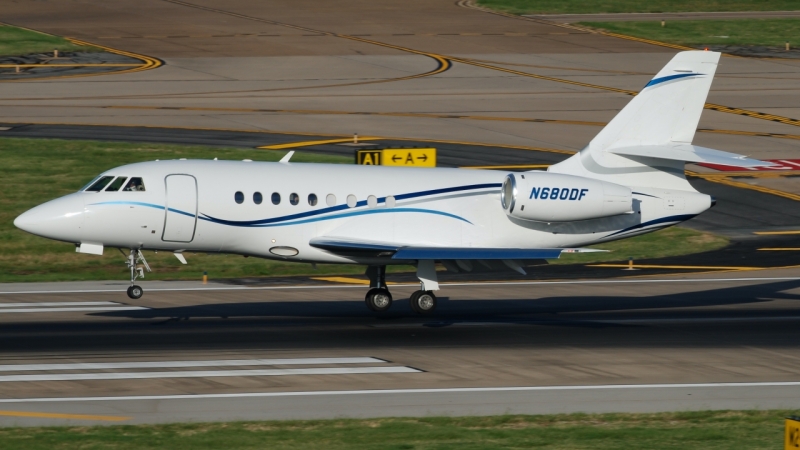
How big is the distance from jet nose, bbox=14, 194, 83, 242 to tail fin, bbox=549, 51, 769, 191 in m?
13.4

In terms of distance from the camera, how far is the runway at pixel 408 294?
75.2 feet

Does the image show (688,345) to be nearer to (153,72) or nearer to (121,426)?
(121,426)

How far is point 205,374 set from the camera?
24.1 m

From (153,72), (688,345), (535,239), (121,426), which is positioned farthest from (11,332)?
(153,72)

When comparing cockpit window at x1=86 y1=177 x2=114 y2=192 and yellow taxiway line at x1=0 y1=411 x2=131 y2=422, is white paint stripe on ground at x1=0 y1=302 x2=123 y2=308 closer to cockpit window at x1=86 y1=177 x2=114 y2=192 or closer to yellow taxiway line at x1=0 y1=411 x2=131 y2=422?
cockpit window at x1=86 y1=177 x2=114 y2=192

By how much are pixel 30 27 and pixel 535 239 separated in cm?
5948

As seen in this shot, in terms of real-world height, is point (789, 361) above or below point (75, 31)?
below

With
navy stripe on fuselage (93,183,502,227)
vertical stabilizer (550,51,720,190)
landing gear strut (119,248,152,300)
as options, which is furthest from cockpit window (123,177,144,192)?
vertical stabilizer (550,51,720,190)

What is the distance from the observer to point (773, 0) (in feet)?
350

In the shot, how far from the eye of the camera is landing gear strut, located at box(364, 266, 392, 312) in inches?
1252

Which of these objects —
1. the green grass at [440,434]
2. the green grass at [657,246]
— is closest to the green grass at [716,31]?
the green grass at [657,246]

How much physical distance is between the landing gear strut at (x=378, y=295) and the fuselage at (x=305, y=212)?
154 cm

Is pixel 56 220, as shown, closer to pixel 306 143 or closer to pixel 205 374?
pixel 205 374

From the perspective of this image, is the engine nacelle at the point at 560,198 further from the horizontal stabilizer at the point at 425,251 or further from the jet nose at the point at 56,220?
the jet nose at the point at 56,220
